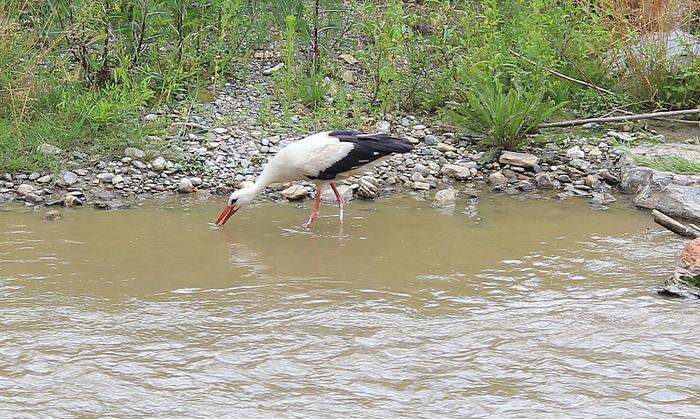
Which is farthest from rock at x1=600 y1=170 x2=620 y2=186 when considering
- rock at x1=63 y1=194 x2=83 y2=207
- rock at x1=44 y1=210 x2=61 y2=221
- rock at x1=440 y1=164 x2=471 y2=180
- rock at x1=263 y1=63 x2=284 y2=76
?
rock at x1=44 y1=210 x2=61 y2=221

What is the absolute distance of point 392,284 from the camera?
589cm

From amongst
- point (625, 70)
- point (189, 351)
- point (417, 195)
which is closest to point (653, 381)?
point (189, 351)

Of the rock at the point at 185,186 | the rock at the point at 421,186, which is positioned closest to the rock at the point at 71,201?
the rock at the point at 185,186

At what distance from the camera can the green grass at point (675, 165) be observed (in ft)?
25.0

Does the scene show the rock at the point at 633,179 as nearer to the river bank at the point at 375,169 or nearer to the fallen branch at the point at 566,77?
the river bank at the point at 375,169

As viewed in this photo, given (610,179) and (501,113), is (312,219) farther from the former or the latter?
(610,179)

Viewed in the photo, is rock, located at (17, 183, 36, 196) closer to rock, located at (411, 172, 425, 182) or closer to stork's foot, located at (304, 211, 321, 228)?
stork's foot, located at (304, 211, 321, 228)

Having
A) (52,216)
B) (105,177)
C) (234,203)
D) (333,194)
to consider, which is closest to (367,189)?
(333,194)

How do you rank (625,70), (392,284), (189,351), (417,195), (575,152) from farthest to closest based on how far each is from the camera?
(625,70) → (575,152) → (417,195) → (392,284) → (189,351)

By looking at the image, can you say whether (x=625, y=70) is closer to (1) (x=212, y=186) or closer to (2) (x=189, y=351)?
(1) (x=212, y=186)

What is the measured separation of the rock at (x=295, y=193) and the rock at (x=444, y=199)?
110 cm

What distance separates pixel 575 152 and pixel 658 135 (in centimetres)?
93

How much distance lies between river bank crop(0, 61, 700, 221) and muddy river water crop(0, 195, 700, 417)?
43 cm

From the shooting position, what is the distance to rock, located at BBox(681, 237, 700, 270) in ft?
17.7
